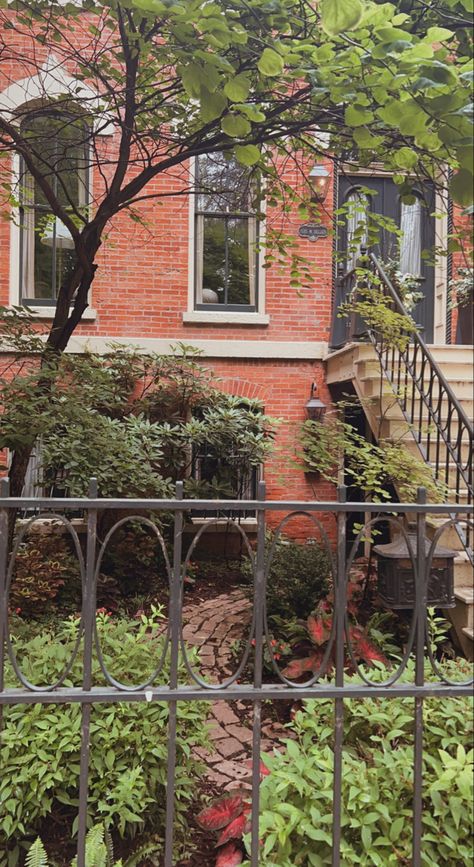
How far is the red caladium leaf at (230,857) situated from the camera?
6.88 feet

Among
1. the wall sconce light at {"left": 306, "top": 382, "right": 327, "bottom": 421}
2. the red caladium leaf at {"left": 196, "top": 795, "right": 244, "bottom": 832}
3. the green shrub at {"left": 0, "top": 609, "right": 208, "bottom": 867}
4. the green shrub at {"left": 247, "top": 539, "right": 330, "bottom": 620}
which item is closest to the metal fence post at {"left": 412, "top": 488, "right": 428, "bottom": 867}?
the red caladium leaf at {"left": 196, "top": 795, "right": 244, "bottom": 832}

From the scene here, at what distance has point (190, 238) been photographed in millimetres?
7473

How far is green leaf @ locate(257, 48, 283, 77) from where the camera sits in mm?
2062

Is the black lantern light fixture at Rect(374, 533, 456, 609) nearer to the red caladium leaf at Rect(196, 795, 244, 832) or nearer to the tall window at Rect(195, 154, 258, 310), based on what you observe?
the red caladium leaf at Rect(196, 795, 244, 832)

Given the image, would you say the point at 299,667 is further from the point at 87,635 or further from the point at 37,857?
the point at 87,635

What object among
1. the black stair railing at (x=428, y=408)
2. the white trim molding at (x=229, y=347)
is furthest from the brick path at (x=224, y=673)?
the white trim molding at (x=229, y=347)

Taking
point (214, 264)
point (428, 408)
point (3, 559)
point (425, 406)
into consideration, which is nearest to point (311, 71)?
point (3, 559)

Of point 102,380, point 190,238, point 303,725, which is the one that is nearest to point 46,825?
point 303,725

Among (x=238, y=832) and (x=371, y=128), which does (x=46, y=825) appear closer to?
(x=238, y=832)

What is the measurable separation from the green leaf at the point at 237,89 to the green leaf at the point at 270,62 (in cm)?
10

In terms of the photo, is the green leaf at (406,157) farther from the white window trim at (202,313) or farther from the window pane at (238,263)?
the window pane at (238,263)

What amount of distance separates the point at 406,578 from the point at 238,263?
505 centimetres

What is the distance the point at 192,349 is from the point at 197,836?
203 inches

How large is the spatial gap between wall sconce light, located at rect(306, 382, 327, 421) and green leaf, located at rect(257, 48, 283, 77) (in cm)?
533
